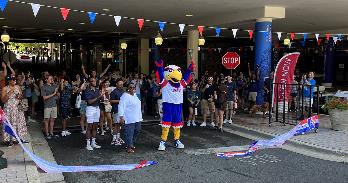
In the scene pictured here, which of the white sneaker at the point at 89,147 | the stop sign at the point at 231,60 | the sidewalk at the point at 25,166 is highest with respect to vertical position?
the stop sign at the point at 231,60

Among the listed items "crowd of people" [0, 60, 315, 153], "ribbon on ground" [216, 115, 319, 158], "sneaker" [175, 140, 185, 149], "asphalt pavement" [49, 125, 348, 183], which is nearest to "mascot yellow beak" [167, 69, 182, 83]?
"crowd of people" [0, 60, 315, 153]

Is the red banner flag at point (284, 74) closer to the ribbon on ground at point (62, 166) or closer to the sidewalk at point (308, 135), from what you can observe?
the sidewalk at point (308, 135)

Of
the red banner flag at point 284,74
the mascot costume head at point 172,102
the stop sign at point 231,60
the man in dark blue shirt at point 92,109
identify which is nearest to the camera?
the man in dark blue shirt at point 92,109

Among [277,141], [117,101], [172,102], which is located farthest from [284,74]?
[117,101]

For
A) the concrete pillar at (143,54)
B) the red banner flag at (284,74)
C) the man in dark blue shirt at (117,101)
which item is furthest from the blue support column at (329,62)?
the man in dark blue shirt at (117,101)

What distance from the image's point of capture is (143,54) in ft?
104

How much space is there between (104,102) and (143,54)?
69.1ft

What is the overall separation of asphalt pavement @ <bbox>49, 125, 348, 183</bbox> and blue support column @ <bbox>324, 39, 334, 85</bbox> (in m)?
21.8

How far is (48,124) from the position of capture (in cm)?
1180

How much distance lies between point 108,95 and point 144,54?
68.9 ft

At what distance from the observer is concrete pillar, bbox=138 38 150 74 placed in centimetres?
3086

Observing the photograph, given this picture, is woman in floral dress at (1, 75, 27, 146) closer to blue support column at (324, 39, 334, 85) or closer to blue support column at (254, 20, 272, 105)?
blue support column at (254, 20, 272, 105)

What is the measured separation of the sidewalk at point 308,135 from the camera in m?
9.57

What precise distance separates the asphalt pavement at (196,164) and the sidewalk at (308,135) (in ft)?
2.20
